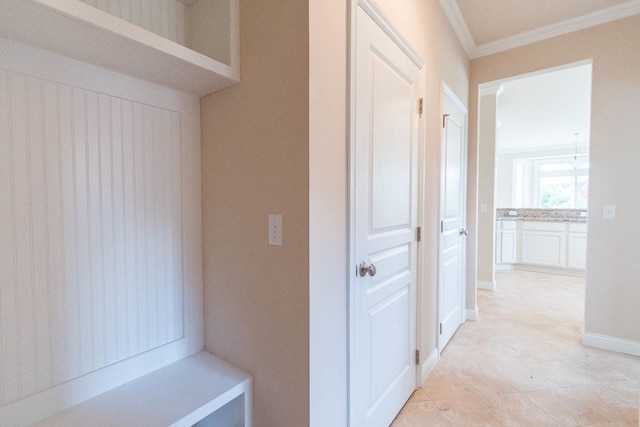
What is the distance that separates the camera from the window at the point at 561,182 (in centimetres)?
679

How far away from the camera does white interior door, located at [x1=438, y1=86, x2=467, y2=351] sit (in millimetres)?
2350

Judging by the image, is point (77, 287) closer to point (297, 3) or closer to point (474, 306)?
point (297, 3)

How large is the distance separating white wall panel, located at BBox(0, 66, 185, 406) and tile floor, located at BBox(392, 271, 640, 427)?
4.97 feet

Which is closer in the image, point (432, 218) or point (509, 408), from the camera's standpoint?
point (509, 408)

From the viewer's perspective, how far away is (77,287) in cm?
110

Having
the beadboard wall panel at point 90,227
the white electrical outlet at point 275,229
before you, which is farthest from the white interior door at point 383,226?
the beadboard wall panel at point 90,227

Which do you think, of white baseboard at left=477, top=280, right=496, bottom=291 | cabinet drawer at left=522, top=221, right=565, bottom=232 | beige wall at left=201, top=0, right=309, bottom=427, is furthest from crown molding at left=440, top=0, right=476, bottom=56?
cabinet drawer at left=522, top=221, right=565, bottom=232

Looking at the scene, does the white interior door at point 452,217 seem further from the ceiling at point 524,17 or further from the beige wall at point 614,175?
the beige wall at point 614,175

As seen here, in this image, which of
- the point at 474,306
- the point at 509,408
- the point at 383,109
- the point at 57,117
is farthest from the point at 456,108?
the point at 57,117

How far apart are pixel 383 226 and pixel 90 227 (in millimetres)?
1235

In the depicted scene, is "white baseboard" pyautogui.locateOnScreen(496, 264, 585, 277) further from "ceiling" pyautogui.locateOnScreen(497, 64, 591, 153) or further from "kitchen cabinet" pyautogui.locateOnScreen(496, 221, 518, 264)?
"ceiling" pyautogui.locateOnScreen(497, 64, 591, 153)

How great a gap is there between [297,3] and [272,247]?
88cm

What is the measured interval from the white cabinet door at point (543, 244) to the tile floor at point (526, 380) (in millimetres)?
2241

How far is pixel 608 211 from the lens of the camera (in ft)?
8.00
